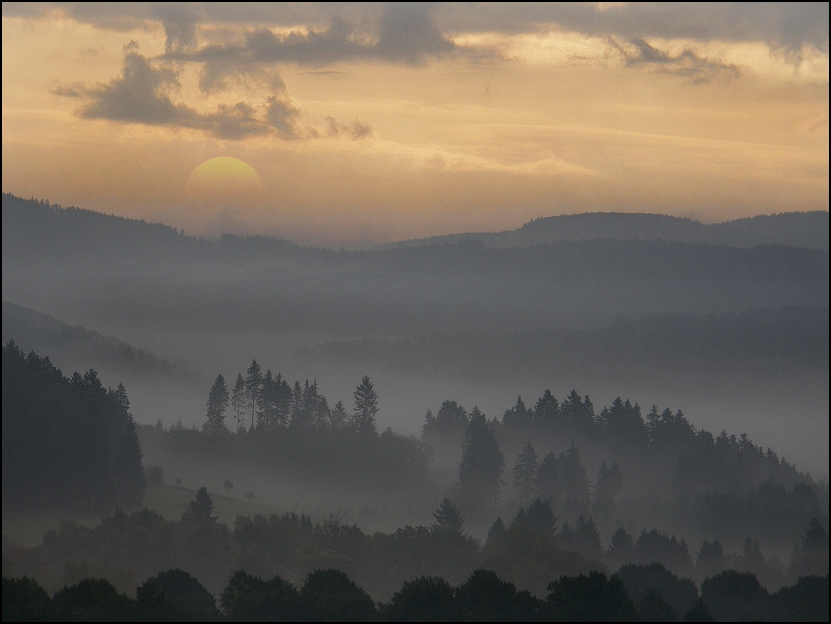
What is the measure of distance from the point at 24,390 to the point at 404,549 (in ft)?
141

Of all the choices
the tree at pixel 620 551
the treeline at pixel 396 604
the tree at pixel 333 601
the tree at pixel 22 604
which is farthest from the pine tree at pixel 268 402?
the tree at pixel 22 604

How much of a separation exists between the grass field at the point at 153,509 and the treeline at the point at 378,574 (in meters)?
1.65

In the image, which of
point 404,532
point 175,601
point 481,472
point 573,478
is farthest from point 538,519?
point 175,601

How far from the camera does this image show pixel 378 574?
9462 centimetres

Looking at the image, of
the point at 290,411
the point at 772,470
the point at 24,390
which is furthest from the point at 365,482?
the point at 24,390

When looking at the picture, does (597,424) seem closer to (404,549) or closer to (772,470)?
(772,470)

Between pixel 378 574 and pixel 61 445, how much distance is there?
107 ft

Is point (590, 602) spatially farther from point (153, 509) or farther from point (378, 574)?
point (153, 509)

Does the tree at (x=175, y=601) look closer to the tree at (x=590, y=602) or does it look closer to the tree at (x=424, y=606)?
the tree at (x=424, y=606)

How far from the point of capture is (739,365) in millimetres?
166250

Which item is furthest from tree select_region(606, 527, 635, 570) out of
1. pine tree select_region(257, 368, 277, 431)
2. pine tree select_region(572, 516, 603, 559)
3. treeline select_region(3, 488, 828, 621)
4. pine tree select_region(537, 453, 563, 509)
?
pine tree select_region(257, 368, 277, 431)

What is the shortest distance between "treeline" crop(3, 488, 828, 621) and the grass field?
1650 mm

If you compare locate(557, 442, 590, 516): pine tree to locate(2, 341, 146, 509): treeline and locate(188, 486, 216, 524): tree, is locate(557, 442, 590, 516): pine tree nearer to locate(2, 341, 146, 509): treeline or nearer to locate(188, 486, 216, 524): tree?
locate(2, 341, 146, 509): treeline

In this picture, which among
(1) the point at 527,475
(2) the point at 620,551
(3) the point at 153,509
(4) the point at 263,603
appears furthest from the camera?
(1) the point at 527,475
